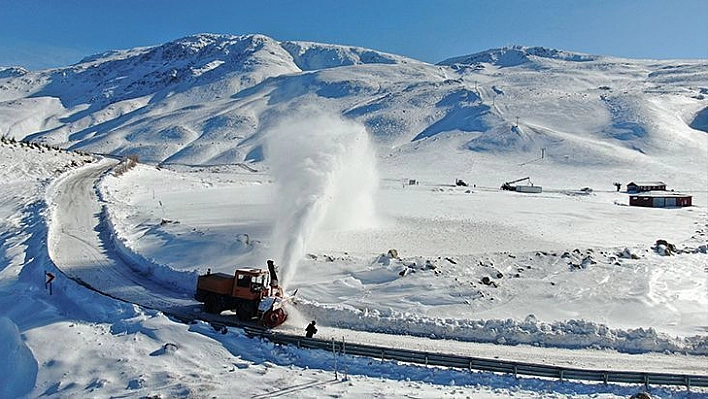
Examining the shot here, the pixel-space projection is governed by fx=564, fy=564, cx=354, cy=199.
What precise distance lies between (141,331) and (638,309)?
20.6m

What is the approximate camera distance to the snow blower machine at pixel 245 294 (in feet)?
70.0

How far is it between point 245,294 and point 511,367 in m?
10.3

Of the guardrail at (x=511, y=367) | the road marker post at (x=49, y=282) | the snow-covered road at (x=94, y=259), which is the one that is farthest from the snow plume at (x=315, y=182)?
the road marker post at (x=49, y=282)

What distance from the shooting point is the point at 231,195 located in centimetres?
6444

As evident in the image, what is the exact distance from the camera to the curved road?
19.2 metres

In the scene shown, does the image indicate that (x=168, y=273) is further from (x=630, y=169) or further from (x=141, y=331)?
(x=630, y=169)

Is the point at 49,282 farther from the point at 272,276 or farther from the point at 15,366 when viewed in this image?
the point at 272,276

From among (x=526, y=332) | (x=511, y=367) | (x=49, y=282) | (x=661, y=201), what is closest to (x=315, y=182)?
(x=49, y=282)

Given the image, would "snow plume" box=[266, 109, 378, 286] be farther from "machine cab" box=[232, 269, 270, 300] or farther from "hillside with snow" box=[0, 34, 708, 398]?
"machine cab" box=[232, 269, 270, 300]

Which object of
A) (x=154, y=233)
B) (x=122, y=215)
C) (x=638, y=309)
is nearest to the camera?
(x=638, y=309)

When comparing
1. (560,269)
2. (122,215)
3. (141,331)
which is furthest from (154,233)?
(560,269)

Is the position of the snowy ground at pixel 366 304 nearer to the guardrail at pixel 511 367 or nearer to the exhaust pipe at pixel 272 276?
the guardrail at pixel 511 367

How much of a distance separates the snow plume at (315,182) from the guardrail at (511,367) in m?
7.77

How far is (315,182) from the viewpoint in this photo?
1384 inches
